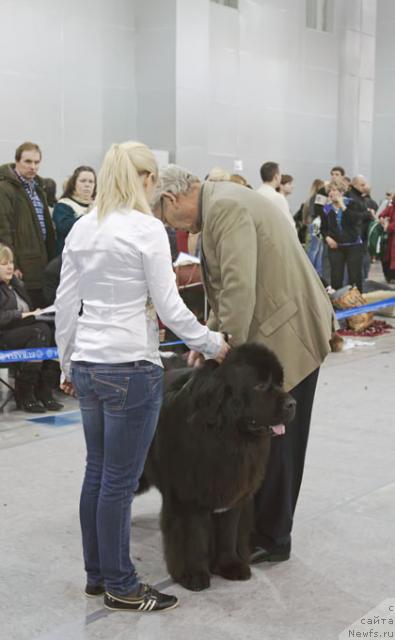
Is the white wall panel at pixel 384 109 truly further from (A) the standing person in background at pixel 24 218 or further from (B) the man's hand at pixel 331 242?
(A) the standing person in background at pixel 24 218

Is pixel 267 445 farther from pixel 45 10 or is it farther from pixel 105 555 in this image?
pixel 45 10

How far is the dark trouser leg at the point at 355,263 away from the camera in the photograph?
10.2m

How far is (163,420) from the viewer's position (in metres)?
3.30

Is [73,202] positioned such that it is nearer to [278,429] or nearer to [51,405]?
[51,405]

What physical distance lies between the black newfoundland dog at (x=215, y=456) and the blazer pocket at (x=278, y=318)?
0.32 m

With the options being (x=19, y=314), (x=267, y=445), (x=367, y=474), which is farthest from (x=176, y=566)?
(x=19, y=314)

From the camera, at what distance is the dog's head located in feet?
9.73

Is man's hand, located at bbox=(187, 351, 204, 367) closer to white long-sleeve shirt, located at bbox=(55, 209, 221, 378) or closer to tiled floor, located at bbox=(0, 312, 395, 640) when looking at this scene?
white long-sleeve shirt, located at bbox=(55, 209, 221, 378)

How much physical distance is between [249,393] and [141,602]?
2.89 feet

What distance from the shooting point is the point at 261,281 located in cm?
332

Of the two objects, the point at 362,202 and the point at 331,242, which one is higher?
the point at 362,202

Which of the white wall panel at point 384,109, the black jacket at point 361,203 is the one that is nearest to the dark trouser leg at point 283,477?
the black jacket at point 361,203

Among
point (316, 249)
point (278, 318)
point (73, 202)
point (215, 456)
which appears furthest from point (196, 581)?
point (316, 249)

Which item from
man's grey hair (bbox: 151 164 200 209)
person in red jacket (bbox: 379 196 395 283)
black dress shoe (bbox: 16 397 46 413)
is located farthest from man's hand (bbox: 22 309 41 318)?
person in red jacket (bbox: 379 196 395 283)
